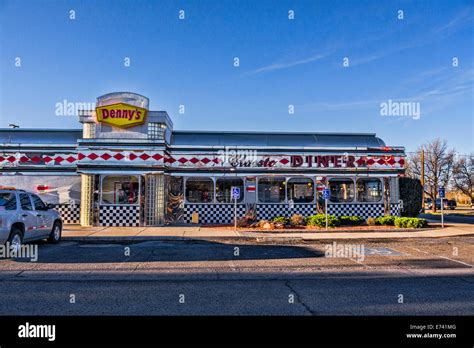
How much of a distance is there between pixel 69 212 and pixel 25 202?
8.95 m

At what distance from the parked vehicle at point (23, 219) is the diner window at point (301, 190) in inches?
462

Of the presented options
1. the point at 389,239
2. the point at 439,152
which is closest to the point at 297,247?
the point at 389,239

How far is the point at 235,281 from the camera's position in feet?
24.3

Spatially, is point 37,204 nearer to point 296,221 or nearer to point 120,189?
point 120,189

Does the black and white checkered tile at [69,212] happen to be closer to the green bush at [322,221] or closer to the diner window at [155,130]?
the diner window at [155,130]

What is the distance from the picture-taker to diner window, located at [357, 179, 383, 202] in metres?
20.3

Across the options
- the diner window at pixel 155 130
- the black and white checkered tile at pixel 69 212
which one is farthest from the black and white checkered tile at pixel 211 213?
the black and white checkered tile at pixel 69 212

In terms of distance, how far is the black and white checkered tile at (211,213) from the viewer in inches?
754

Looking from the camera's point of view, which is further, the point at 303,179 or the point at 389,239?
the point at 303,179

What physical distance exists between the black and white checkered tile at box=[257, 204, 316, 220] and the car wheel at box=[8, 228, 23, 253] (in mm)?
11689

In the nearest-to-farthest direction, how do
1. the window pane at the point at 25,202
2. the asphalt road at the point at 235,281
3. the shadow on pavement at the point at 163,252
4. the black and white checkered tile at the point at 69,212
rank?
1. the asphalt road at the point at 235,281
2. the shadow on pavement at the point at 163,252
3. the window pane at the point at 25,202
4. the black and white checkered tile at the point at 69,212

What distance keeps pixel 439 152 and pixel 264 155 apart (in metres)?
31.4
